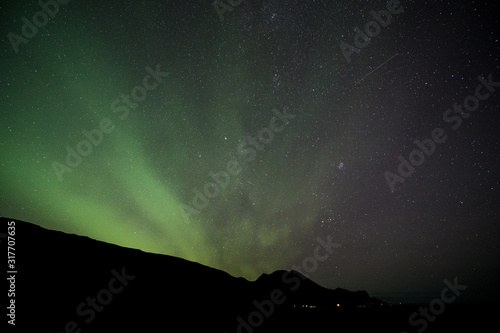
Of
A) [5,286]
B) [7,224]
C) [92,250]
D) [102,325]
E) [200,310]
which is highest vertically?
[7,224]

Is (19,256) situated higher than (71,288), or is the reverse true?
(19,256)

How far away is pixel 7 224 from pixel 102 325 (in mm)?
14288

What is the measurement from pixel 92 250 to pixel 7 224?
8328 mm

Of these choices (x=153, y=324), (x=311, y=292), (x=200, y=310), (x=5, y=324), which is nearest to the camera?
(x=5, y=324)

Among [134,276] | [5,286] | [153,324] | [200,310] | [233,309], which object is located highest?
[5,286]

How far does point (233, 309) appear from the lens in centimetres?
2584

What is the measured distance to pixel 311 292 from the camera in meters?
98.1

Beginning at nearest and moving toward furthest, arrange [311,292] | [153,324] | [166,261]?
[153,324]
[166,261]
[311,292]

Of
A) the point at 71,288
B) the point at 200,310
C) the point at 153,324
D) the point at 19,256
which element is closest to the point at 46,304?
the point at 71,288

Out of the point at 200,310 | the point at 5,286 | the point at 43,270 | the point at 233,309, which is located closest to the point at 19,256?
the point at 43,270

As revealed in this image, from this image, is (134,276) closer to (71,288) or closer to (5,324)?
(71,288)

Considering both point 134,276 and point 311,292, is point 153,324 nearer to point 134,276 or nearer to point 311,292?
point 134,276

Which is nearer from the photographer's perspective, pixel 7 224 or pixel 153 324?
pixel 153 324

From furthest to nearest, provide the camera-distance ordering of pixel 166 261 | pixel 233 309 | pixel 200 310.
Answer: pixel 166 261 < pixel 233 309 < pixel 200 310
